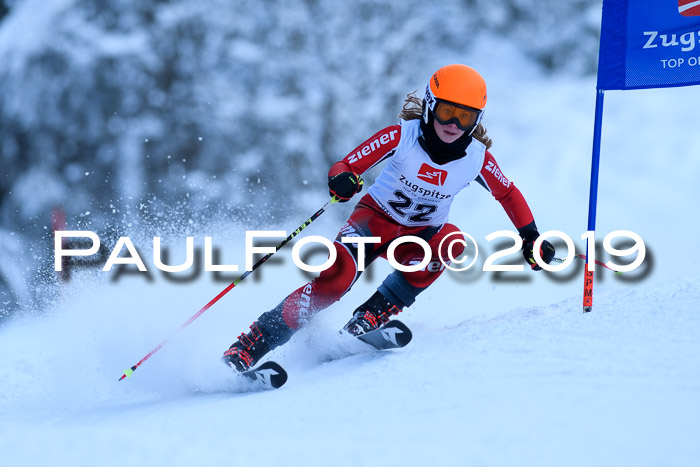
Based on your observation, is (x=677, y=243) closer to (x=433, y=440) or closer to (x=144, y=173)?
(x=433, y=440)

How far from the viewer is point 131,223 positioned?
26.5 ft

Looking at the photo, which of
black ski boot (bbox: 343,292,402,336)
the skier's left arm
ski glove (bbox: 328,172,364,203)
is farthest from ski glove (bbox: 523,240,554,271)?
ski glove (bbox: 328,172,364,203)

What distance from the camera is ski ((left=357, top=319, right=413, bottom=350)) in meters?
3.10

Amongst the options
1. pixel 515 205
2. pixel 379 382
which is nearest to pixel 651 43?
pixel 515 205

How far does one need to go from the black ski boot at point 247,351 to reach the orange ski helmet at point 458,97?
1.41 meters

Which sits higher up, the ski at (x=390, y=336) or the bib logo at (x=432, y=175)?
the bib logo at (x=432, y=175)

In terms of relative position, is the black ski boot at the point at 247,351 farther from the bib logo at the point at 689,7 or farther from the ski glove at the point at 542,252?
the bib logo at the point at 689,7

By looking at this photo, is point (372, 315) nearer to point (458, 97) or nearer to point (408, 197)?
point (408, 197)

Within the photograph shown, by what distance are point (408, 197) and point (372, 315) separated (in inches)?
26.1

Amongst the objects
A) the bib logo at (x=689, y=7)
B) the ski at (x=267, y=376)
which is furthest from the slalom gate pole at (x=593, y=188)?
the ski at (x=267, y=376)

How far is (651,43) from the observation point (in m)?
3.20

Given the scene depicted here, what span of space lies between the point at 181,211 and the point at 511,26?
21.1 feet

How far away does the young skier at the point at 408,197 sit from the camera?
123 inches

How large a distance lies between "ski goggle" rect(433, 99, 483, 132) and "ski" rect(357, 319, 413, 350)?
3.27 feet
